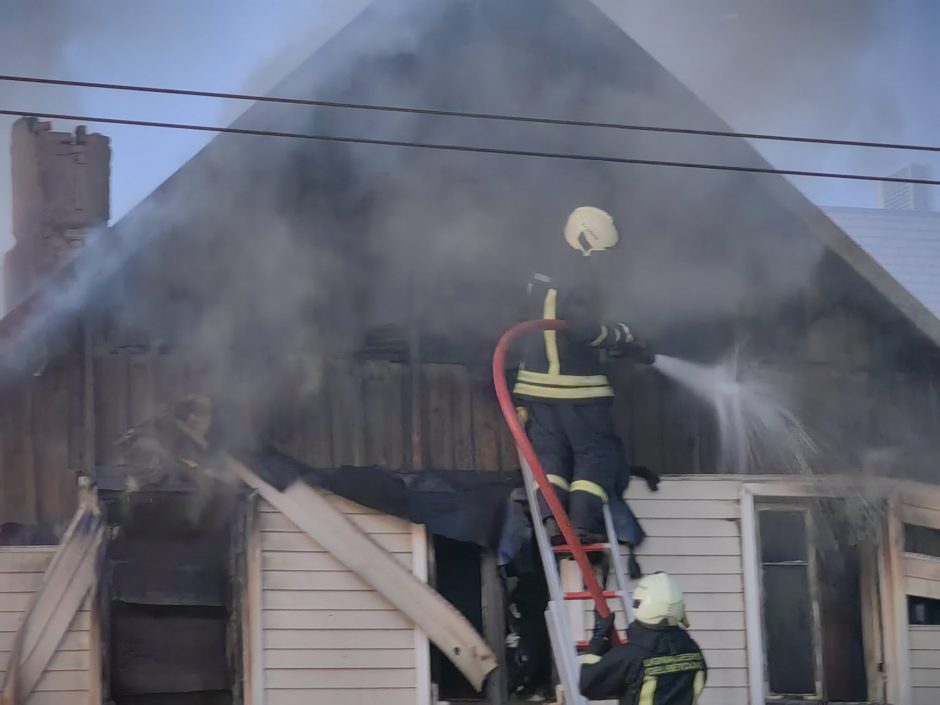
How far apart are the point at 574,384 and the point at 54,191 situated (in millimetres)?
2642

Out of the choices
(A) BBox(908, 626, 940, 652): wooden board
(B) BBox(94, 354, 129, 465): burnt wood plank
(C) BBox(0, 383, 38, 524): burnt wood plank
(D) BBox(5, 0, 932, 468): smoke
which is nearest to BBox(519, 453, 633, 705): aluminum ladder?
(D) BBox(5, 0, 932, 468): smoke

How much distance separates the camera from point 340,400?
6137 millimetres

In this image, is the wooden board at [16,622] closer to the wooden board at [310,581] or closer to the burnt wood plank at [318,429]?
the wooden board at [310,581]

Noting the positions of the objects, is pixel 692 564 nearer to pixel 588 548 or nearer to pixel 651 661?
pixel 588 548

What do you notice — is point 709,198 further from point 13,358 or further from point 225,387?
point 13,358

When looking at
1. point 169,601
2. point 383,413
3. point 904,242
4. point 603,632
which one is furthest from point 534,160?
point 904,242

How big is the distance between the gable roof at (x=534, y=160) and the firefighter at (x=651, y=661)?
224 cm

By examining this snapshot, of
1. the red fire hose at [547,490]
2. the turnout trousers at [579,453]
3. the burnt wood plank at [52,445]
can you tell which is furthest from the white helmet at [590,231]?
the burnt wood plank at [52,445]

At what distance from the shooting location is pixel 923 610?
652 cm

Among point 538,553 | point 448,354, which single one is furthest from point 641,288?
point 538,553

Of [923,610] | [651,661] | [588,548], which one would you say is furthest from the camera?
[923,610]

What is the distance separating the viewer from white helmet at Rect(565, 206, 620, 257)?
233 inches

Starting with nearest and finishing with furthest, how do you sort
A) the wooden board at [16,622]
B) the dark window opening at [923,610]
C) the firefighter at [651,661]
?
the firefighter at [651,661], the wooden board at [16,622], the dark window opening at [923,610]

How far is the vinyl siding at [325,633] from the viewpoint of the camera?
5.88 meters
